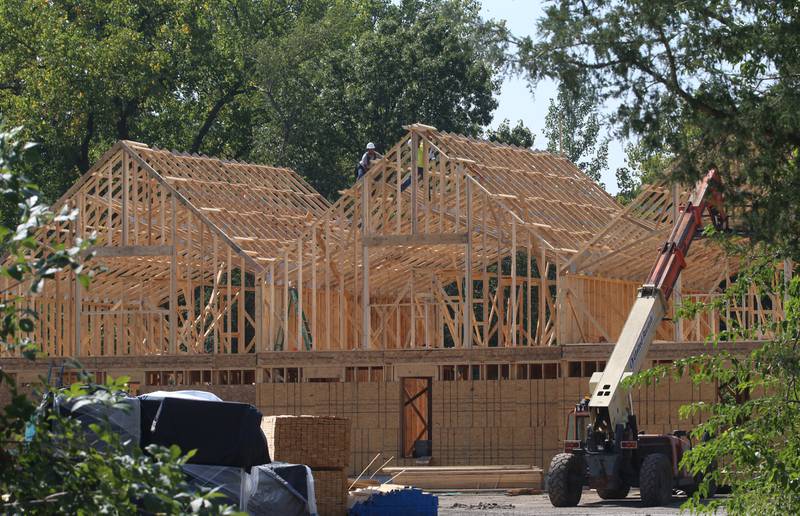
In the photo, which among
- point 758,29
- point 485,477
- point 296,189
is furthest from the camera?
point 296,189

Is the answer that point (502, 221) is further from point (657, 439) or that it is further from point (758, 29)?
point (758, 29)

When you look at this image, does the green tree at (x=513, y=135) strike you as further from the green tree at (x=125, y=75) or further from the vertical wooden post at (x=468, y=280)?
the vertical wooden post at (x=468, y=280)

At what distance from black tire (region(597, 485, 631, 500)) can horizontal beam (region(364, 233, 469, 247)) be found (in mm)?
7933

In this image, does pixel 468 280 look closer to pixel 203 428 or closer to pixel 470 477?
pixel 470 477

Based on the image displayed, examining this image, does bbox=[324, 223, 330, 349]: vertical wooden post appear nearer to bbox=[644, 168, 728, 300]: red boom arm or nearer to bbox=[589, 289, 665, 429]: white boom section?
bbox=[644, 168, 728, 300]: red boom arm

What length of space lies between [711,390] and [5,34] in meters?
28.7

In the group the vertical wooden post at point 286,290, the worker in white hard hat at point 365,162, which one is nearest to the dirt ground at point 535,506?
the vertical wooden post at point 286,290

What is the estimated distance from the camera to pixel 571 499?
2127cm

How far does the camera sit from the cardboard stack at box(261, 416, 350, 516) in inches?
736

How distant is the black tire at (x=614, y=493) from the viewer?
22.0m

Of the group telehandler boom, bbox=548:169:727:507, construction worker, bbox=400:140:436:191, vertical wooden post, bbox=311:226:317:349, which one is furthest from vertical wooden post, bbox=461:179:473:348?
telehandler boom, bbox=548:169:727:507

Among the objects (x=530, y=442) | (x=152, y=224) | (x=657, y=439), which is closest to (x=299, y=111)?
(x=152, y=224)

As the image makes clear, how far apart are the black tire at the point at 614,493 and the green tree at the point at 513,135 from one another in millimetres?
29683

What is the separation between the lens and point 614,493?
2230 cm
